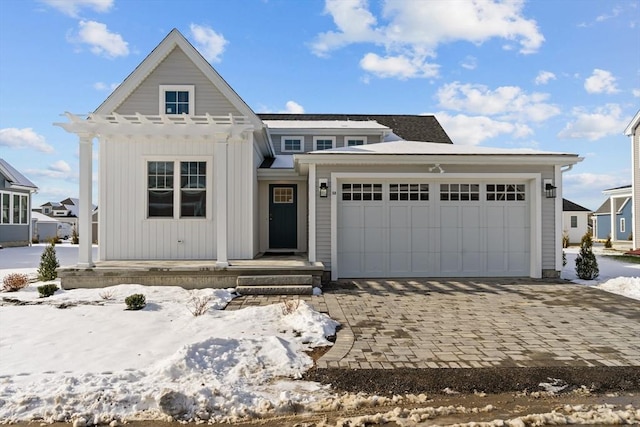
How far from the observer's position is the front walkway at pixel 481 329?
13.5ft

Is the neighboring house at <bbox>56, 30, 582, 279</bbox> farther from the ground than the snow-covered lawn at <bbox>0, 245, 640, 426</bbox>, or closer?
farther from the ground

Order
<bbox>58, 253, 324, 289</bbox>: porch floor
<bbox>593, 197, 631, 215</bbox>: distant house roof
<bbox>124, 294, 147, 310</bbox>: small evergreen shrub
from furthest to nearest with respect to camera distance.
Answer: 1. <bbox>593, 197, 631, 215</bbox>: distant house roof
2. <bbox>58, 253, 324, 289</bbox>: porch floor
3. <bbox>124, 294, 147, 310</bbox>: small evergreen shrub

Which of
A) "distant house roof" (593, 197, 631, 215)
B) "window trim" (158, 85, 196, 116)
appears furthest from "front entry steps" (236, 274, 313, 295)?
"distant house roof" (593, 197, 631, 215)

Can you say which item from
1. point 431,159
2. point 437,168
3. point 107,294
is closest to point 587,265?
point 437,168

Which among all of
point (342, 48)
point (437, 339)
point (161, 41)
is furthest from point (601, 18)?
point (161, 41)

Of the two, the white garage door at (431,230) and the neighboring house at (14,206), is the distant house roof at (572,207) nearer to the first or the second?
the white garage door at (431,230)

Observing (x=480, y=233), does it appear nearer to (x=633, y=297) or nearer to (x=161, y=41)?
(x=633, y=297)

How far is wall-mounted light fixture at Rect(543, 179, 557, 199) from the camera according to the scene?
9.23 metres

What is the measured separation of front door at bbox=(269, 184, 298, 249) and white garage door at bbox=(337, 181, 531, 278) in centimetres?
307

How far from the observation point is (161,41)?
10.1 m

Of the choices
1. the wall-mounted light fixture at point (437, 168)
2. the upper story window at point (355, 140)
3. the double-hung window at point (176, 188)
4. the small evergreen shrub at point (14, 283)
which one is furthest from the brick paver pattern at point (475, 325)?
the upper story window at point (355, 140)

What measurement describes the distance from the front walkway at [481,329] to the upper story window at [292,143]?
8.82 m

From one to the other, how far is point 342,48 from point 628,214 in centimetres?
2304

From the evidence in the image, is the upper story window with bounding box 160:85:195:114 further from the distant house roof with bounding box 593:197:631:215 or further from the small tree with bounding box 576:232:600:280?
the distant house roof with bounding box 593:197:631:215
